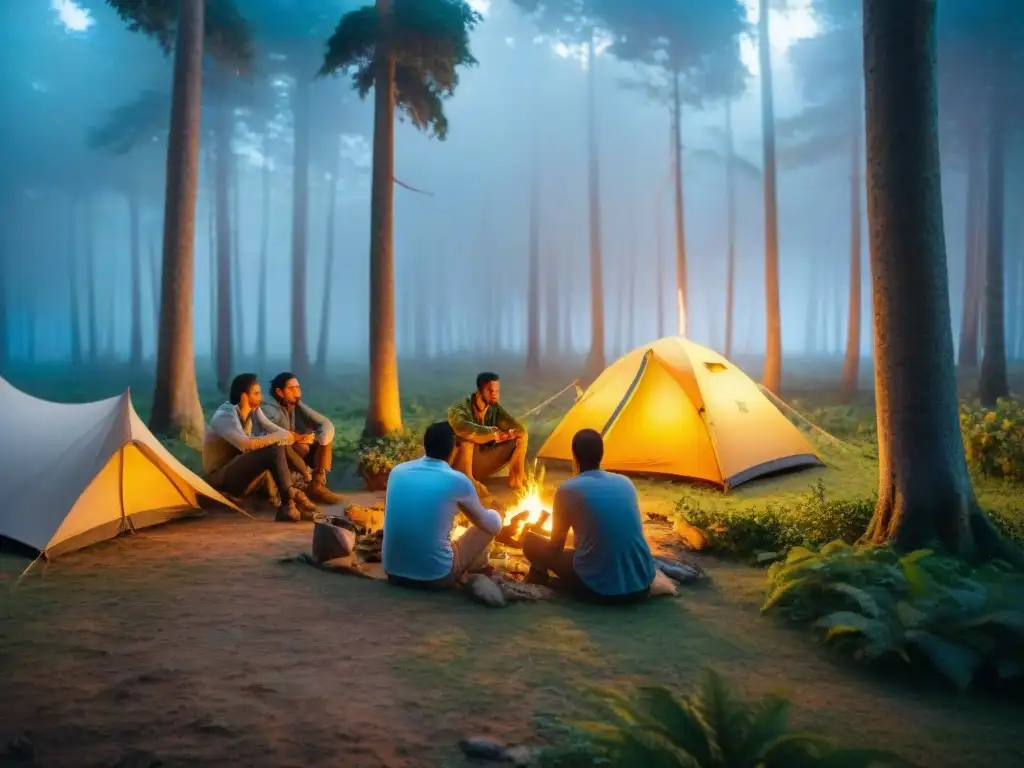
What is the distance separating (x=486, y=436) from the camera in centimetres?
861

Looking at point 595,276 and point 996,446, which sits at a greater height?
point 595,276

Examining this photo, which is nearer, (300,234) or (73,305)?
(300,234)

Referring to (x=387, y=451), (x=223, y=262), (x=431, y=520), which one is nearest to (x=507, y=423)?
(x=387, y=451)

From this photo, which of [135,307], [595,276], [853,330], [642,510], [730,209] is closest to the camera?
[642,510]

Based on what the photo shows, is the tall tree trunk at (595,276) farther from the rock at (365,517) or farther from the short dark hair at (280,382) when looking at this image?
the rock at (365,517)

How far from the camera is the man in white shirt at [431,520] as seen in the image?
195 inches

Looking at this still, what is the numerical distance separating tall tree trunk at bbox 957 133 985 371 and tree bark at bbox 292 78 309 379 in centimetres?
2369

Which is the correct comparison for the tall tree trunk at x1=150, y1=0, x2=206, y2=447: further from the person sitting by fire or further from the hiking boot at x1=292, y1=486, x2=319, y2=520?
the person sitting by fire

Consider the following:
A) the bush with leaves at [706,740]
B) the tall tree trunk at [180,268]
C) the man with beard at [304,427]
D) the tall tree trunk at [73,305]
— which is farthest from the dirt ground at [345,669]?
the tall tree trunk at [73,305]

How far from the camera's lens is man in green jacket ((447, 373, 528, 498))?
340 inches

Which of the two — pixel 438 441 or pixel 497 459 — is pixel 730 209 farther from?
pixel 438 441

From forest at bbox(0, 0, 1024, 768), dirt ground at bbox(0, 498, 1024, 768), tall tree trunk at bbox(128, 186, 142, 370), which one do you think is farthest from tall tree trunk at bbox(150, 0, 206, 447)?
tall tree trunk at bbox(128, 186, 142, 370)

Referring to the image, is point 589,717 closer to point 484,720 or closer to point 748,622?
point 484,720

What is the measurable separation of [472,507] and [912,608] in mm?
2763
